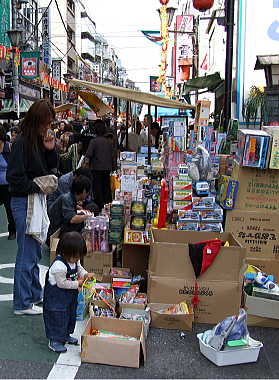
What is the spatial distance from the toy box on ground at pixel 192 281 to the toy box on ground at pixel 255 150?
4.65 ft

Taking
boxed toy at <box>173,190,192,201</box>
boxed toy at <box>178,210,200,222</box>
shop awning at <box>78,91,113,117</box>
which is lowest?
boxed toy at <box>178,210,200,222</box>

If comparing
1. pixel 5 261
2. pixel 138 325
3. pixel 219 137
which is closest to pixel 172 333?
pixel 138 325

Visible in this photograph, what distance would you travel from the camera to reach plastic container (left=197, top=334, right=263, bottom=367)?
3.30 m

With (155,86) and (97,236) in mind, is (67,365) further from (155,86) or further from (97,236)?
(155,86)

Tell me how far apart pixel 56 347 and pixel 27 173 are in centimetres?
155

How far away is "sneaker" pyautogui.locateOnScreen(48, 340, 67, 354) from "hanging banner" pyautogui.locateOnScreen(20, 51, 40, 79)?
66.3 ft

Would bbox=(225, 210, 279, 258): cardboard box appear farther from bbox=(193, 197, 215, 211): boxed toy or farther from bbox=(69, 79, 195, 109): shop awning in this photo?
bbox=(69, 79, 195, 109): shop awning

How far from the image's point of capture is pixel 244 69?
9164mm

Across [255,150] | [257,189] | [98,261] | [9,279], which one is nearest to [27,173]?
[98,261]


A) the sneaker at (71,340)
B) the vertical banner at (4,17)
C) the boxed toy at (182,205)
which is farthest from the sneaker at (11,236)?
the vertical banner at (4,17)

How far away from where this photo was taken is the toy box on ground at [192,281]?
3945mm

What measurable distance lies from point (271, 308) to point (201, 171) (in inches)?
85.2

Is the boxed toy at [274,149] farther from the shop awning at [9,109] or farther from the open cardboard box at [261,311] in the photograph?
the shop awning at [9,109]

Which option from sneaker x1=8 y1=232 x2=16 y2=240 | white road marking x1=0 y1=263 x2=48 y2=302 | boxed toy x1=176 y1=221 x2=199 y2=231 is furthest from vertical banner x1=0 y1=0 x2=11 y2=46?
boxed toy x1=176 y1=221 x2=199 y2=231
